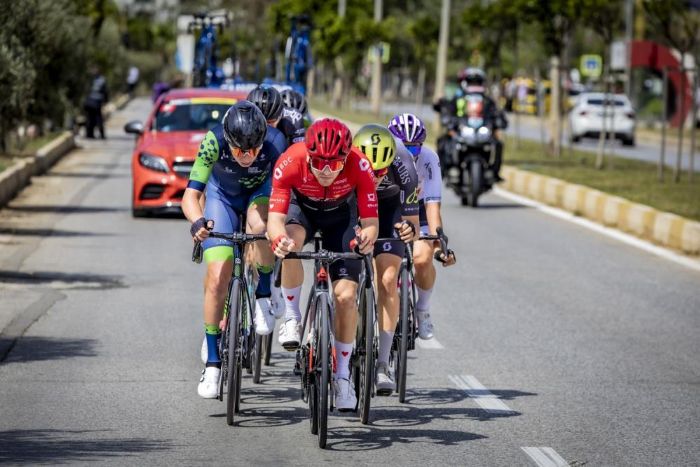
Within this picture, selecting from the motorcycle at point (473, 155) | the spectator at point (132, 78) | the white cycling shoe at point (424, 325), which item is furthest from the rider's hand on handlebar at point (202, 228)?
the spectator at point (132, 78)

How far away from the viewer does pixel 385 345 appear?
30.2ft

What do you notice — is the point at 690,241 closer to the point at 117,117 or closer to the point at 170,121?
the point at 170,121

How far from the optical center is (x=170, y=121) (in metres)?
22.2

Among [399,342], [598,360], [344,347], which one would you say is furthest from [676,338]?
[344,347]

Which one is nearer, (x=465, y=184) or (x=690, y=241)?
(x=690, y=241)

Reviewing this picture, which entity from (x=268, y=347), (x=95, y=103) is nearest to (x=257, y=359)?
(x=268, y=347)

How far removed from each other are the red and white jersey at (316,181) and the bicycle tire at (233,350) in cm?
55

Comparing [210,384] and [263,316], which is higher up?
[263,316]

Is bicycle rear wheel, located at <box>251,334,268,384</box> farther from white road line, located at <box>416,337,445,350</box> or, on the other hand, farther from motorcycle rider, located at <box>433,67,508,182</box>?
motorcycle rider, located at <box>433,67,508,182</box>

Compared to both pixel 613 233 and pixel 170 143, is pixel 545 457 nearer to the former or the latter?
pixel 613 233

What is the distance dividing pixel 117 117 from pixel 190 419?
177 feet

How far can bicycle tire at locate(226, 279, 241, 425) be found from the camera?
8391 millimetres

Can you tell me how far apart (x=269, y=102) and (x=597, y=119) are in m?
42.0

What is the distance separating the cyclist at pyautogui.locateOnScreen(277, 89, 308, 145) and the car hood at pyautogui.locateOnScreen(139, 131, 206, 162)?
26.8 ft
